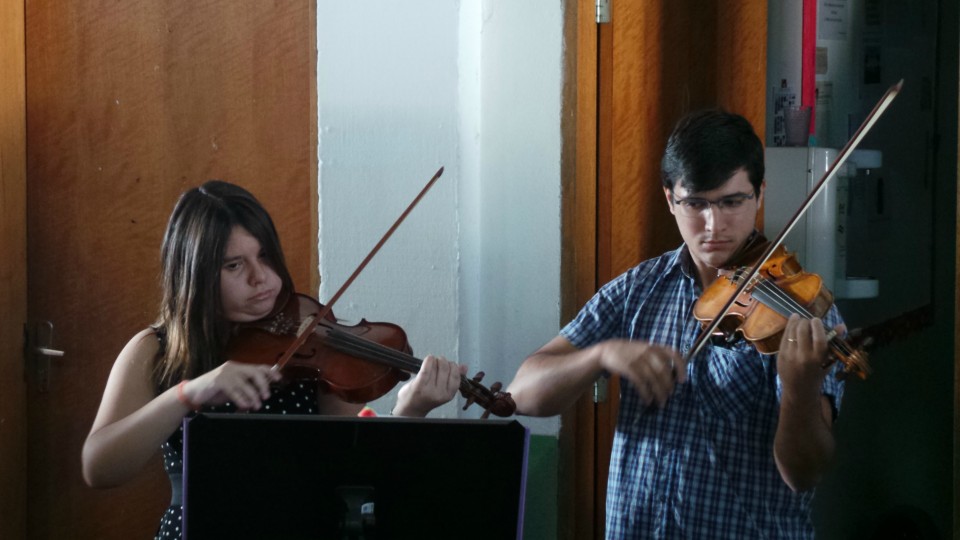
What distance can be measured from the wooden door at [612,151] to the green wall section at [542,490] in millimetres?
24

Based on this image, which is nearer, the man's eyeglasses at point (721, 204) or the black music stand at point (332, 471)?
the black music stand at point (332, 471)

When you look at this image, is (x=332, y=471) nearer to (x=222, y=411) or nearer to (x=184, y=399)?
(x=184, y=399)

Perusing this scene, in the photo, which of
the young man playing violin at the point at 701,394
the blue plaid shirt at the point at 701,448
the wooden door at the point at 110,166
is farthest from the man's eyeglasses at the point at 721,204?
the wooden door at the point at 110,166

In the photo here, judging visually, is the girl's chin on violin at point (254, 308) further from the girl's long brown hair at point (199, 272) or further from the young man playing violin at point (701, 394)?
the young man playing violin at point (701, 394)

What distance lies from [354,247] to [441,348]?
28 cm

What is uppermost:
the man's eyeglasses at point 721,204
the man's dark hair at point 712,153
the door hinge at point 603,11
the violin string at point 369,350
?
the door hinge at point 603,11

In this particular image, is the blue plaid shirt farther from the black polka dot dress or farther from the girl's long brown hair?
the girl's long brown hair

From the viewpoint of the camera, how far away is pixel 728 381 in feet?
5.18

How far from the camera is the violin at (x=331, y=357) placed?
1.60m

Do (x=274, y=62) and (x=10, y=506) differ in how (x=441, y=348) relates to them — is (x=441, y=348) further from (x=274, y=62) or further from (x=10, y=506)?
(x=10, y=506)

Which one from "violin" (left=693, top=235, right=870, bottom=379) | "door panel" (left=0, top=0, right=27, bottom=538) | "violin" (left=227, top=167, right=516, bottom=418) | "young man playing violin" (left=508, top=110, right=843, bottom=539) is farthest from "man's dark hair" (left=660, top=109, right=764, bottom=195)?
"door panel" (left=0, top=0, right=27, bottom=538)

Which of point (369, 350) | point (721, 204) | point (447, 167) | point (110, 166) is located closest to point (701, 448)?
point (721, 204)

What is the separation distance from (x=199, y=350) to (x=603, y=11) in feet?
3.50

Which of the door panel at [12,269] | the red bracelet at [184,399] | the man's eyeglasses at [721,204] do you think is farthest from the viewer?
the door panel at [12,269]
